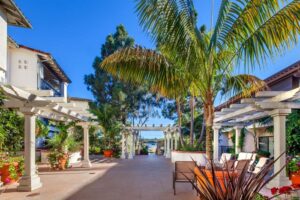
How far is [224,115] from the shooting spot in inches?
559

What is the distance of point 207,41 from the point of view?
700 cm

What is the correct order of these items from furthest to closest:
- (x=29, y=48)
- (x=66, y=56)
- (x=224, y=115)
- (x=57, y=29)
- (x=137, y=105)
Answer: (x=137, y=105) → (x=66, y=56) → (x=57, y=29) → (x=29, y=48) → (x=224, y=115)

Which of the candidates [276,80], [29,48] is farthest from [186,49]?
[29,48]

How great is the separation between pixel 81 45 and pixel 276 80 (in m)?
20.8

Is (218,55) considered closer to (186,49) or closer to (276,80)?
(186,49)

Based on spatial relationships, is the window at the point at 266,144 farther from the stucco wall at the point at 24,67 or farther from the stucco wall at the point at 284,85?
the stucco wall at the point at 24,67

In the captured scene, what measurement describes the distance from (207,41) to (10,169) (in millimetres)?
7595

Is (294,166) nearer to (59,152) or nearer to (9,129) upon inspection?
(9,129)

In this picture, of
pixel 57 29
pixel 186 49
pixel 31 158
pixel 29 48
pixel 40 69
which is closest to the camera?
pixel 186 49

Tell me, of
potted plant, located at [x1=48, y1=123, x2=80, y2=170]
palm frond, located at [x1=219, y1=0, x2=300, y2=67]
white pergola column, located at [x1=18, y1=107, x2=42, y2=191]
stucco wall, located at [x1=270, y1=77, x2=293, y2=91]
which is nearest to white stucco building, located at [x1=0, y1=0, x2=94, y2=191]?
white pergola column, located at [x1=18, y1=107, x2=42, y2=191]

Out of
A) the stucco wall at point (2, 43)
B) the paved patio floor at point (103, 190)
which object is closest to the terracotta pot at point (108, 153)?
the paved patio floor at point (103, 190)

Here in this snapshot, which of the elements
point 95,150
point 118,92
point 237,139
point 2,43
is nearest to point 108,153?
point 95,150

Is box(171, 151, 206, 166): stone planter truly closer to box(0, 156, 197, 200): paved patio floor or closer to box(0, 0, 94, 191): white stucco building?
box(0, 156, 197, 200): paved patio floor

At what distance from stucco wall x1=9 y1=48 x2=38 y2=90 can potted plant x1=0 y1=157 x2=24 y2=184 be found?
7.26 metres
